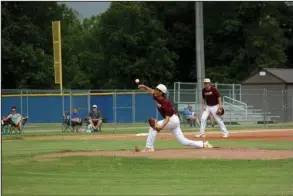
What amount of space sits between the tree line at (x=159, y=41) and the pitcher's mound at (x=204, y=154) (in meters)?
42.9

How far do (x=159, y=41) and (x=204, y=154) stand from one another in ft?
157

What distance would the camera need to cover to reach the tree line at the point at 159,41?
199 ft

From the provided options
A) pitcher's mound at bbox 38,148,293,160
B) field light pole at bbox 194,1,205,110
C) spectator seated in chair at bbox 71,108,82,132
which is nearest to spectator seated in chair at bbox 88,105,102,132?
spectator seated in chair at bbox 71,108,82,132

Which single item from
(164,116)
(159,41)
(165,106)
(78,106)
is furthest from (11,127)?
(159,41)

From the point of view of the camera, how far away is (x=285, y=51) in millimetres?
69250

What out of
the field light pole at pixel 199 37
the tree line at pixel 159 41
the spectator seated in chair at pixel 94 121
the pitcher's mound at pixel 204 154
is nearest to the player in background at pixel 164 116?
the pitcher's mound at pixel 204 154

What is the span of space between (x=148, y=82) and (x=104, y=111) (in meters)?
18.0

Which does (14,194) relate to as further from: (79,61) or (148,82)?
(79,61)

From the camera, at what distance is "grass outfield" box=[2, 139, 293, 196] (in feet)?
35.7

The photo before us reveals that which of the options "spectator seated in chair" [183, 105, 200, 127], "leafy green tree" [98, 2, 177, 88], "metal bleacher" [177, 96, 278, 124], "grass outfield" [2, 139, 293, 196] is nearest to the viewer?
"grass outfield" [2, 139, 293, 196]

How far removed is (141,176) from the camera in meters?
12.8

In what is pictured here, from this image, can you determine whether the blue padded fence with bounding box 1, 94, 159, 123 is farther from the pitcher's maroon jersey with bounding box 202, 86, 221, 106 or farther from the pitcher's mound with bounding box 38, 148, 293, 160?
the pitcher's mound with bounding box 38, 148, 293, 160

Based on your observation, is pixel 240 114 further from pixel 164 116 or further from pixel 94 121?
pixel 164 116

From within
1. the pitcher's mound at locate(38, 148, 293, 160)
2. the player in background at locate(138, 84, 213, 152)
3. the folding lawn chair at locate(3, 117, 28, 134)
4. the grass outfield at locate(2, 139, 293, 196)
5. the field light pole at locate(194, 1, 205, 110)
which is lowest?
the grass outfield at locate(2, 139, 293, 196)
